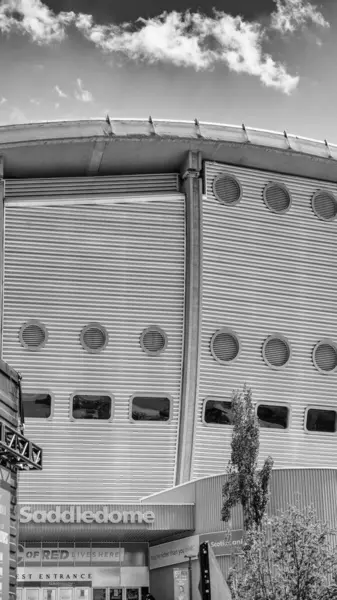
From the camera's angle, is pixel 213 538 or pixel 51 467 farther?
pixel 51 467

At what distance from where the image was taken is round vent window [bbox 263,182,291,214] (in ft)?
149

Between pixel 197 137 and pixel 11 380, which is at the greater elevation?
pixel 197 137

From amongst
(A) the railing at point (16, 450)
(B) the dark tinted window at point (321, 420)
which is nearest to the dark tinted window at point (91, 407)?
(B) the dark tinted window at point (321, 420)

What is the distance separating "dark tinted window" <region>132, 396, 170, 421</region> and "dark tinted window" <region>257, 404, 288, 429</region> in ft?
14.4

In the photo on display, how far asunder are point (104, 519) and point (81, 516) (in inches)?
37.1

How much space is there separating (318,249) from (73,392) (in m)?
13.8

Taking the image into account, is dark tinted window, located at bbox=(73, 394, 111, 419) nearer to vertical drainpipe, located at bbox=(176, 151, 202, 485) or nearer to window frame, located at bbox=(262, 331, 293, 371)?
vertical drainpipe, located at bbox=(176, 151, 202, 485)

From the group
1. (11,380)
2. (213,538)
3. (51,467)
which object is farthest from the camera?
(51,467)

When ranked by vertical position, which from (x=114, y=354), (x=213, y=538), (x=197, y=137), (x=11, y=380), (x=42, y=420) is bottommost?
(x=213, y=538)

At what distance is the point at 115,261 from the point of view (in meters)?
43.0

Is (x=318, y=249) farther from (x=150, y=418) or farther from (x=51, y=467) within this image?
(x=51, y=467)

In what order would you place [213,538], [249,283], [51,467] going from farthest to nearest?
[249,283] < [51,467] < [213,538]

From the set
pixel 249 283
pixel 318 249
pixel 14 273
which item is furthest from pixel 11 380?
pixel 318 249

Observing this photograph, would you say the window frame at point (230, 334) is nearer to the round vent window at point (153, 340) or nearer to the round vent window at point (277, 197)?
the round vent window at point (153, 340)
